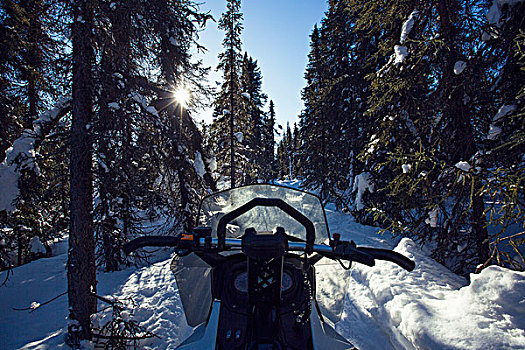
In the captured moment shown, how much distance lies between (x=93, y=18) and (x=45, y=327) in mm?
5971

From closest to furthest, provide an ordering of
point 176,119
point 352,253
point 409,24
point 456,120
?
point 352,253, point 409,24, point 456,120, point 176,119

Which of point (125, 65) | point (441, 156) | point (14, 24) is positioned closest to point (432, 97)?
point (441, 156)

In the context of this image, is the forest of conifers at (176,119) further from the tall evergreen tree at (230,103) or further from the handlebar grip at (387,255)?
the tall evergreen tree at (230,103)

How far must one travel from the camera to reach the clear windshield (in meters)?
2.27

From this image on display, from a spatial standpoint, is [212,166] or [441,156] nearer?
[441,156]

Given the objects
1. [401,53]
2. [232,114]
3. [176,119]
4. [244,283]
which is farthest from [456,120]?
[232,114]

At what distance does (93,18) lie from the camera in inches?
164

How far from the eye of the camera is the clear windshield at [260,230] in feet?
7.46

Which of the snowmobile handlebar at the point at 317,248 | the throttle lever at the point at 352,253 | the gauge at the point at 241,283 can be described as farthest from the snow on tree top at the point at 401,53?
the gauge at the point at 241,283

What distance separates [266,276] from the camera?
1.64m

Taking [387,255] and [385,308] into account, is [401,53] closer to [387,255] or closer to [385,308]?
[385,308]

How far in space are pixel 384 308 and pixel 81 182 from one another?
5.81 metres

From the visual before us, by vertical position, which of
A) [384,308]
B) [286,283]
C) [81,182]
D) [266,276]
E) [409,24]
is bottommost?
[384,308]

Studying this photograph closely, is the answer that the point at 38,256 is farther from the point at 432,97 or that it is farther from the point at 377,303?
the point at 432,97
